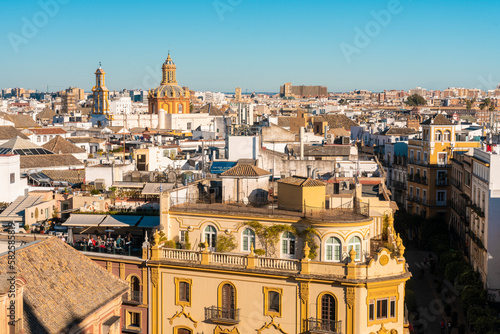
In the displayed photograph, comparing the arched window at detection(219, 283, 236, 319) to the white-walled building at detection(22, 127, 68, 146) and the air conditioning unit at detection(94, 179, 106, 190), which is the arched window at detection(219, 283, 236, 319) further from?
the white-walled building at detection(22, 127, 68, 146)

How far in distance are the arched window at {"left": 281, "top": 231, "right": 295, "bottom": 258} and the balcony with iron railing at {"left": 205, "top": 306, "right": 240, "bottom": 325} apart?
257 centimetres

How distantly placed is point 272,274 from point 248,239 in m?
1.98

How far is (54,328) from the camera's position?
1806 centimetres

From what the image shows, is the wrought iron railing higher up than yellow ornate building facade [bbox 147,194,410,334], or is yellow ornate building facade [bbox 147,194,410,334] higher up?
yellow ornate building facade [bbox 147,194,410,334]

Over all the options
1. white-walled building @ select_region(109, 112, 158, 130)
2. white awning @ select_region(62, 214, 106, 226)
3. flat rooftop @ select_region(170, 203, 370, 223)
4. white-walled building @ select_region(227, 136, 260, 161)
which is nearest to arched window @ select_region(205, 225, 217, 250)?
flat rooftop @ select_region(170, 203, 370, 223)

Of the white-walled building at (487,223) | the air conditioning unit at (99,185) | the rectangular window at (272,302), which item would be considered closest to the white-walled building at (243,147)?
the air conditioning unit at (99,185)

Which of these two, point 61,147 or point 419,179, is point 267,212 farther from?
point 61,147

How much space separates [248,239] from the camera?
25.2 m

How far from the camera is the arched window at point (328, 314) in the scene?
23250mm

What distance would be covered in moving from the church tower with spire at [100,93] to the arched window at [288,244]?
88.2m

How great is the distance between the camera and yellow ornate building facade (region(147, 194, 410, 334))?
2312 cm

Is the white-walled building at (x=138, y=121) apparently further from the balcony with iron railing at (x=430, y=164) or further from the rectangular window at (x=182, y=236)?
the rectangular window at (x=182, y=236)

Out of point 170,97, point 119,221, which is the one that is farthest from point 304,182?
point 170,97

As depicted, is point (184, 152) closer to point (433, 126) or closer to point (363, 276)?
point (433, 126)
